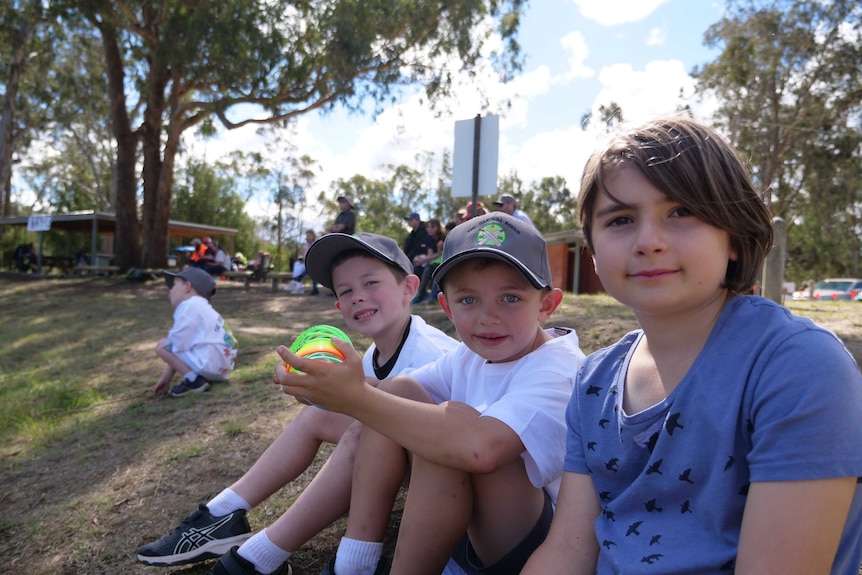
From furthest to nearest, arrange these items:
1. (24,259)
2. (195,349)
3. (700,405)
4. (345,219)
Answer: (24,259), (345,219), (195,349), (700,405)

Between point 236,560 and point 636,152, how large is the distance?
1.85 meters

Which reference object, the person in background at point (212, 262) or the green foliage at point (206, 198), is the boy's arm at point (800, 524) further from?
the green foliage at point (206, 198)

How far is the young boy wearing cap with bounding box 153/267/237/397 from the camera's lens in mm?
5508

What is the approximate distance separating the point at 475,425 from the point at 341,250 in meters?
1.26

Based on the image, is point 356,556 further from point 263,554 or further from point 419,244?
point 419,244

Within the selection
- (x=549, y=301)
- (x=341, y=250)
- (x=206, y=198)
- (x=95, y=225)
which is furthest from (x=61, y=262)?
(x=549, y=301)

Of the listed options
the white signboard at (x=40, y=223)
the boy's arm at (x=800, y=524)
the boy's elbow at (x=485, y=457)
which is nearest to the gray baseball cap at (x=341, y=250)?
the boy's elbow at (x=485, y=457)

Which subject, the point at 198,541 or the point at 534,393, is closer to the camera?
the point at 534,393

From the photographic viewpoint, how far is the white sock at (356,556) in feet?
6.60

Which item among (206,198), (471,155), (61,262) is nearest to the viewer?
(471,155)

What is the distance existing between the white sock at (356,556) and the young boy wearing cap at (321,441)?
0.26m

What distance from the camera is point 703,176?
1324 millimetres

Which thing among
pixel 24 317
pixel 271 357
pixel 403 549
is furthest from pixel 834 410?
pixel 24 317

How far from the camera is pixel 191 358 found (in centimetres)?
556
